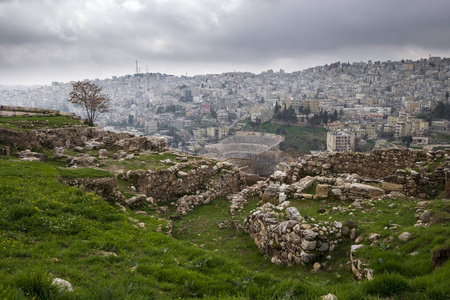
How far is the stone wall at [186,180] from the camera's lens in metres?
13.1

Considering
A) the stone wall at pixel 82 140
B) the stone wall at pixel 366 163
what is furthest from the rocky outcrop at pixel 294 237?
the stone wall at pixel 82 140

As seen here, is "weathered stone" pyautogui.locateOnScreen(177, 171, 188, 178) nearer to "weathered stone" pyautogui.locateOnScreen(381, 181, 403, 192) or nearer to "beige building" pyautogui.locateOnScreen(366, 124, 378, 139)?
"weathered stone" pyautogui.locateOnScreen(381, 181, 403, 192)

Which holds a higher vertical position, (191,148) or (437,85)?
(437,85)

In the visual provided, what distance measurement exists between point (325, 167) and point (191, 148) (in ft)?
267

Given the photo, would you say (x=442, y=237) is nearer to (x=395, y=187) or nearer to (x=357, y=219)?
(x=357, y=219)

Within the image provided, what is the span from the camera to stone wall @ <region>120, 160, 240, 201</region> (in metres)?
13.1

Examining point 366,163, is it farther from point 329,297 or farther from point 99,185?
point 99,185

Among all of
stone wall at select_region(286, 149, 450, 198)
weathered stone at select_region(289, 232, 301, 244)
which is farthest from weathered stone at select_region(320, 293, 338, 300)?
stone wall at select_region(286, 149, 450, 198)

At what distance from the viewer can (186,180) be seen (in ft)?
47.8

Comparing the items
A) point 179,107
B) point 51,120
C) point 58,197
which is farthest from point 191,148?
point 179,107

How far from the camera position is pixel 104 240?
5.96m

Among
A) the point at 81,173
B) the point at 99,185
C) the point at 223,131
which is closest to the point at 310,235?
the point at 99,185

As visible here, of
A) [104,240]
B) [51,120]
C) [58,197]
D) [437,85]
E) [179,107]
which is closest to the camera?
[104,240]

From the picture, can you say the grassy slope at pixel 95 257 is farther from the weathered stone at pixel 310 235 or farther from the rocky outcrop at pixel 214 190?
the rocky outcrop at pixel 214 190
